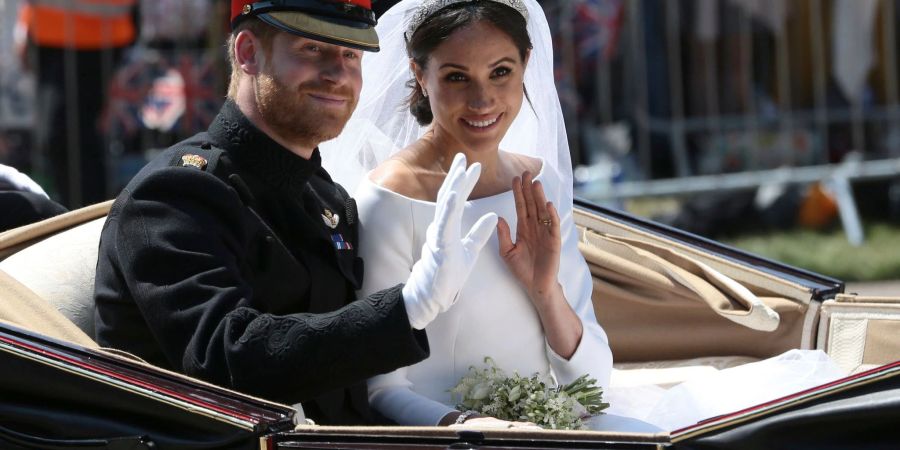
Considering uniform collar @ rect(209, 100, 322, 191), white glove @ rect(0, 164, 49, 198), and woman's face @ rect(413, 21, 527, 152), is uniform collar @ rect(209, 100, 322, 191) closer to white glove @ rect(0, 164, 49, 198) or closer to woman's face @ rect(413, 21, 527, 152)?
woman's face @ rect(413, 21, 527, 152)

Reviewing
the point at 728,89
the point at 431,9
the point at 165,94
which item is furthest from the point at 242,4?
the point at 728,89

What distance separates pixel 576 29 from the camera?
8.41m

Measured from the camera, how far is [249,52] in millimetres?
2695

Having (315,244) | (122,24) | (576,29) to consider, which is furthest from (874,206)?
(315,244)

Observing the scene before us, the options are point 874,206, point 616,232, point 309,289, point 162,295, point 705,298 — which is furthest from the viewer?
point 874,206

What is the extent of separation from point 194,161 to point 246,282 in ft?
0.86

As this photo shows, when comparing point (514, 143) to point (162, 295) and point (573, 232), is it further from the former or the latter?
point (162, 295)

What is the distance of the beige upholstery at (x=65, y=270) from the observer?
9.22 feet

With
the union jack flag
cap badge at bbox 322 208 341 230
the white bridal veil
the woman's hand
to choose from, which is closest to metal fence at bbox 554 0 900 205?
the union jack flag

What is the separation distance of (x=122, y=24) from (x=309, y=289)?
18.1 ft

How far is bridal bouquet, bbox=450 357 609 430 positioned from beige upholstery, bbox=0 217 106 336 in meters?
0.78

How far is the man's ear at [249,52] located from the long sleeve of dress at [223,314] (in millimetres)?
272

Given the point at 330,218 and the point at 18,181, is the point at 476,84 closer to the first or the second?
the point at 330,218

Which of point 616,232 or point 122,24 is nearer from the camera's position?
point 616,232
